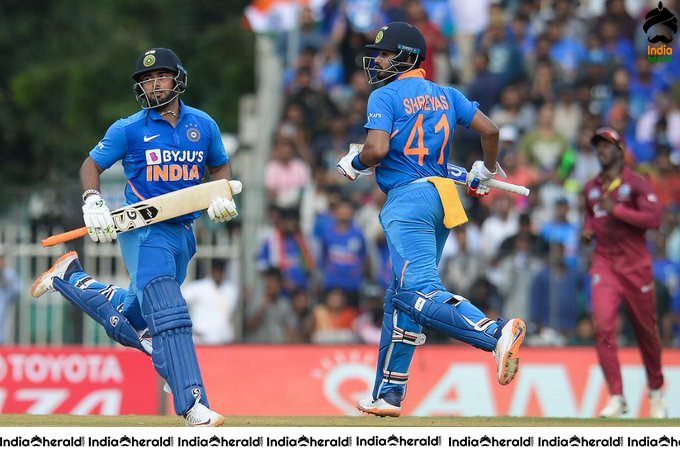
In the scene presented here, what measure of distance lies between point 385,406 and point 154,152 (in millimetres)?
2394

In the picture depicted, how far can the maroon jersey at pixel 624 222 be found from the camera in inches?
511

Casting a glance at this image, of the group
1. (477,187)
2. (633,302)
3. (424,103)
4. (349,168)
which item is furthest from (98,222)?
(633,302)

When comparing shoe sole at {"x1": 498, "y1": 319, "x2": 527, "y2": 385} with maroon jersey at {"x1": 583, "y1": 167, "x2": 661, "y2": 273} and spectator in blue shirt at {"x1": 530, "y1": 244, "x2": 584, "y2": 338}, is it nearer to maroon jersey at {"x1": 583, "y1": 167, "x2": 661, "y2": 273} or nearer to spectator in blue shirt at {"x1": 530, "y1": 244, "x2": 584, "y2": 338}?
maroon jersey at {"x1": 583, "y1": 167, "x2": 661, "y2": 273}

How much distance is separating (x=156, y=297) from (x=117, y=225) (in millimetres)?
548

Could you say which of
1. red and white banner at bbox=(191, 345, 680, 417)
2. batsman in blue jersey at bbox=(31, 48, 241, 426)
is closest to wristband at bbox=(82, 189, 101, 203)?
batsman in blue jersey at bbox=(31, 48, 241, 426)

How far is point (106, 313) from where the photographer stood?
1058 cm

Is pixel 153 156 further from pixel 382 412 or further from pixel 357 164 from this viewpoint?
pixel 382 412

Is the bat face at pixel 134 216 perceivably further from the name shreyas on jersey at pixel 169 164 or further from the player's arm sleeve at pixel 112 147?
the player's arm sleeve at pixel 112 147

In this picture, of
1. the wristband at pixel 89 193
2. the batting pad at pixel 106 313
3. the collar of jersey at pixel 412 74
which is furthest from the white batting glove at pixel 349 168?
the batting pad at pixel 106 313

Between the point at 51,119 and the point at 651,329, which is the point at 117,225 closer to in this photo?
the point at 651,329

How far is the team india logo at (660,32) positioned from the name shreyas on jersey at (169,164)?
10.1 m

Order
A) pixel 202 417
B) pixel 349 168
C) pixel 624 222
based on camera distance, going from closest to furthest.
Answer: pixel 202 417 < pixel 349 168 < pixel 624 222

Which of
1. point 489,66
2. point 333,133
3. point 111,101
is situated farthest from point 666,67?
point 111,101

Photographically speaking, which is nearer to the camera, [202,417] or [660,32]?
[202,417]
